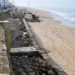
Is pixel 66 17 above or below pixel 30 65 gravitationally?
below

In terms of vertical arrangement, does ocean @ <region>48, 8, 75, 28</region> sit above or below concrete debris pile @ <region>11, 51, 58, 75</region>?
below

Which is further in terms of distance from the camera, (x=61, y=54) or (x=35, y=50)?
(x=61, y=54)

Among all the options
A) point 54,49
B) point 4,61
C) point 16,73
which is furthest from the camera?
point 54,49

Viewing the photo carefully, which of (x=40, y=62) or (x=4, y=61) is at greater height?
(x=4, y=61)

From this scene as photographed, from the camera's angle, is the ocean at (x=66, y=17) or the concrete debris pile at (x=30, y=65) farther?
the ocean at (x=66, y=17)

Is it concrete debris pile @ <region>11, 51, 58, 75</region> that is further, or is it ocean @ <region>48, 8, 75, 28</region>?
ocean @ <region>48, 8, 75, 28</region>

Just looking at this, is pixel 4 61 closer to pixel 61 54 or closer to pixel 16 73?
pixel 16 73

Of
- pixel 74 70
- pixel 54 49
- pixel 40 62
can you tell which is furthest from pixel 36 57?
pixel 54 49

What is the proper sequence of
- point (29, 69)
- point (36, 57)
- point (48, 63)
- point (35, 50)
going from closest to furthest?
point (29, 69) → point (48, 63) → point (36, 57) → point (35, 50)

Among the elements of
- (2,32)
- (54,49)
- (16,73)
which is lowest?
(54,49)

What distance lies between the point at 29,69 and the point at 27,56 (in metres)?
2.80

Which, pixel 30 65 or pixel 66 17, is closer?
pixel 30 65

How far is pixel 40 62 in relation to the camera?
1132 cm

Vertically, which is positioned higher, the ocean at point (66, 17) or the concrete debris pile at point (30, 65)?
the concrete debris pile at point (30, 65)
